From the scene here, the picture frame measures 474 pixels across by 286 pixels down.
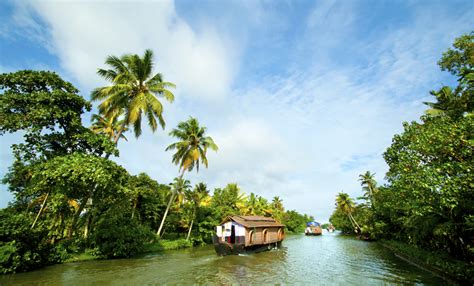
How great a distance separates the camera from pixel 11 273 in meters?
12.0

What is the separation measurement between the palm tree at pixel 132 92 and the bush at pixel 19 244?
6734 mm

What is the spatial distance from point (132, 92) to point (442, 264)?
2025cm

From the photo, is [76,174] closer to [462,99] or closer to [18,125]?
[18,125]

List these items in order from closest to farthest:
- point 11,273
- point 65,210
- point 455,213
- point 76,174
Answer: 1. point 455,213
2. point 11,273
3. point 76,174
4. point 65,210

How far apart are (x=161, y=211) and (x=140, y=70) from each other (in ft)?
58.9

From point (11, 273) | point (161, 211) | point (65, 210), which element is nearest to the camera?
point (11, 273)

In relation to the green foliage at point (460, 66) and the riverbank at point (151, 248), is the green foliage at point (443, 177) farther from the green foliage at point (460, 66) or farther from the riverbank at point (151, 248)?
the riverbank at point (151, 248)

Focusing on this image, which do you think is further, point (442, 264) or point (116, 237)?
point (116, 237)

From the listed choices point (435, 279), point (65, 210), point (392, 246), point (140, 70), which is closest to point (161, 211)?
point (65, 210)

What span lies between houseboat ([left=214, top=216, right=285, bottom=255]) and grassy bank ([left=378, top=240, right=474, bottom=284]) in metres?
10.6

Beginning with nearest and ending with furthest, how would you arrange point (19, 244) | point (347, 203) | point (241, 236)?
point (19, 244)
point (241, 236)
point (347, 203)

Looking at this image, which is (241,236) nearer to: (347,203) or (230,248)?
(230,248)

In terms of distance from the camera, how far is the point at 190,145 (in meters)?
26.0

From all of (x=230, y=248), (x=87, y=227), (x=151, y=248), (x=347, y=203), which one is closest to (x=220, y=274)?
(x=230, y=248)
